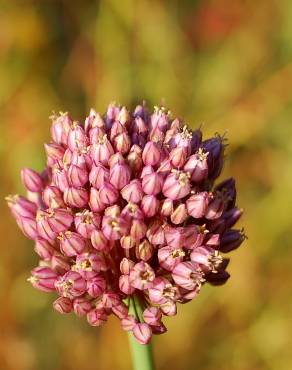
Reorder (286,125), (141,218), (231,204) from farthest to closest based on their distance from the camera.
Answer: (286,125)
(231,204)
(141,218)

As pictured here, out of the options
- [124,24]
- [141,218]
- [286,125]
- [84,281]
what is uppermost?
[124,24]

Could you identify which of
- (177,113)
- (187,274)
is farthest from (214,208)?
(177,113)

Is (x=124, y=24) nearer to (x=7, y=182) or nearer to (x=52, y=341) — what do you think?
(x=7, y=182)

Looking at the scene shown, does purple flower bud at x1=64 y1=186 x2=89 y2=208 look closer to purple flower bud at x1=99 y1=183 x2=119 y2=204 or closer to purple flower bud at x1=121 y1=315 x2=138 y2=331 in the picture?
purple flower bud at x1=99 y1=183 x2=119 y2=204

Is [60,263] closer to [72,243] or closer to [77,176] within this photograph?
[72,243]

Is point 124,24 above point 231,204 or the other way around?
above

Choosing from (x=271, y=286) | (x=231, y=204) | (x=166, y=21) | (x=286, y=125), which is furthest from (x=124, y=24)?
(x=231, y=204)

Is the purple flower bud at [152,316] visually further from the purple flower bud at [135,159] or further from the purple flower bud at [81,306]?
the purple flower bud at [135,159]
